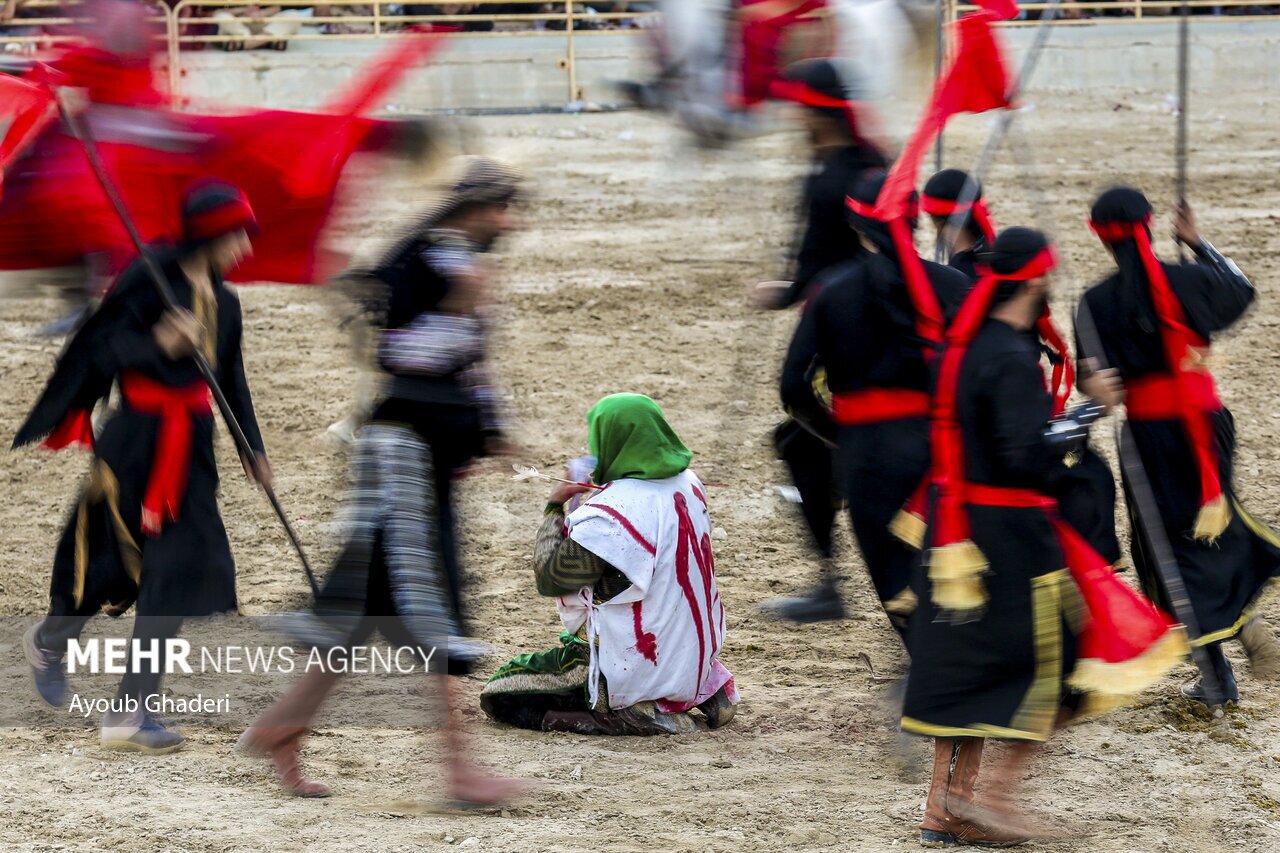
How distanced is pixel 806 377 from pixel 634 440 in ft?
2.42

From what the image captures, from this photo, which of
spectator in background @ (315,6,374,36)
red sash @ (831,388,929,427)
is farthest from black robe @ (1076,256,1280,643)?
spectator in background @ (315,6,374,36)

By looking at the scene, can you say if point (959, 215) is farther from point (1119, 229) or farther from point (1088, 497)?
point (1088, 497)

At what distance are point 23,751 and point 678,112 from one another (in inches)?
190

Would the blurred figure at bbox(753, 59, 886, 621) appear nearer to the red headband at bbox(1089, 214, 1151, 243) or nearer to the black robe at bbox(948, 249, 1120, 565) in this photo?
the black robe at bbox(948, 249, 1120, 565)

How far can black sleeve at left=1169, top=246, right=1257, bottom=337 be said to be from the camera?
5.12 m

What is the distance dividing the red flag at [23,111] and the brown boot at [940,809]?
12.1 ft

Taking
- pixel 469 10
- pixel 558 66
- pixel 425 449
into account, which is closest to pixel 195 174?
pixel 425 449

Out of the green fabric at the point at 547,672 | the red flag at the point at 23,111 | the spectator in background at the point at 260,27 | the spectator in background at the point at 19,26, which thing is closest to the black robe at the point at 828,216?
the green fabric at the point at 547,672

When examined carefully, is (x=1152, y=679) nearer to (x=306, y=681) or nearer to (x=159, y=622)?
(x=306, y=681)

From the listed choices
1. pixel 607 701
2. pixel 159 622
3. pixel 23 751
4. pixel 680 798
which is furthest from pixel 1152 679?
pixel 23 751

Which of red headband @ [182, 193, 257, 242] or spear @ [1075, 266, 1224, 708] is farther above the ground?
red headband @ [182, 193, 257, 242]

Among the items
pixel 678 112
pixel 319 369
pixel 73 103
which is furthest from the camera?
pixel 319 369

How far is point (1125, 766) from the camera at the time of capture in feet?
16.3
